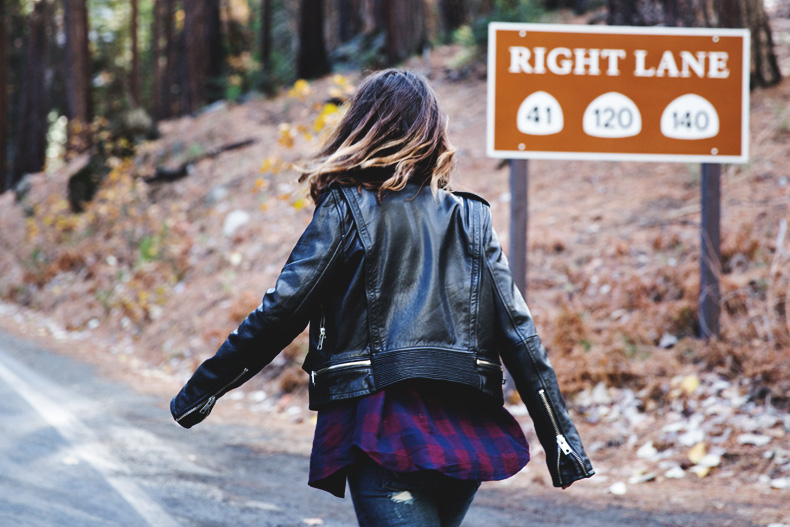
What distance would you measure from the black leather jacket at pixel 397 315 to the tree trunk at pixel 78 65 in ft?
61.3

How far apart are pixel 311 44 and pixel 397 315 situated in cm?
1788

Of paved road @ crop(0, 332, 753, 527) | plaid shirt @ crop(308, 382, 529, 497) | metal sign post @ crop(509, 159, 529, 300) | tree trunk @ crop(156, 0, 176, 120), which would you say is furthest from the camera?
tree trunk @ crop(156, 0, 176, 120)

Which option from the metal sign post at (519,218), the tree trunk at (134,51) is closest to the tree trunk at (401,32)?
the metal sign post at (519,218)

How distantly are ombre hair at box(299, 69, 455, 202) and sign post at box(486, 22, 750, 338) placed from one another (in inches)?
168

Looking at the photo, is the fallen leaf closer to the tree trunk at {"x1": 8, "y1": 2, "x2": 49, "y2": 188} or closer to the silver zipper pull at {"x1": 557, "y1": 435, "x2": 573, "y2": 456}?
the silver zipper pull at {"x1": 557, "y1": 435, "x2": 573, "y2": 456}

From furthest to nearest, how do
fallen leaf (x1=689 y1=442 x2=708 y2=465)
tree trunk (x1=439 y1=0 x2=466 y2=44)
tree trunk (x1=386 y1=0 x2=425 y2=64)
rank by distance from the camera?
tree trunk (x1=439 y1=0 x2=466 y2=44) → tree trunk (x1=386 y1=0 x2=425 y2=64) → fallen leaf (x1=689 y1=442 x2=708 y2=465)

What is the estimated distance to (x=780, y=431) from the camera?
5402mm

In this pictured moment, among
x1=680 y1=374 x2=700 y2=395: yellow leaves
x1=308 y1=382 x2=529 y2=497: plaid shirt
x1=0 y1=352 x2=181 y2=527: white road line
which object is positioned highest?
x1=308 y1=382 x2=529 y2=497: plaid shirt

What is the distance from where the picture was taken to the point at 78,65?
67.5 feet

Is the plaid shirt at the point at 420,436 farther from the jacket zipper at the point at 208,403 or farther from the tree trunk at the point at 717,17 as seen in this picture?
the tree trunk at the point at 717,17

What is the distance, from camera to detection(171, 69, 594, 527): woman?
209cm

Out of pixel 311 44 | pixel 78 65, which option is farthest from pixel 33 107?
pixel 311 44

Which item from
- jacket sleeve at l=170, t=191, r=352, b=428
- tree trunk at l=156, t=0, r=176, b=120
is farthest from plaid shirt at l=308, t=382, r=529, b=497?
tree trunk at l=156, t=0, r=176, b=120

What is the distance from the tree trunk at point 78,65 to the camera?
65.4 feet
